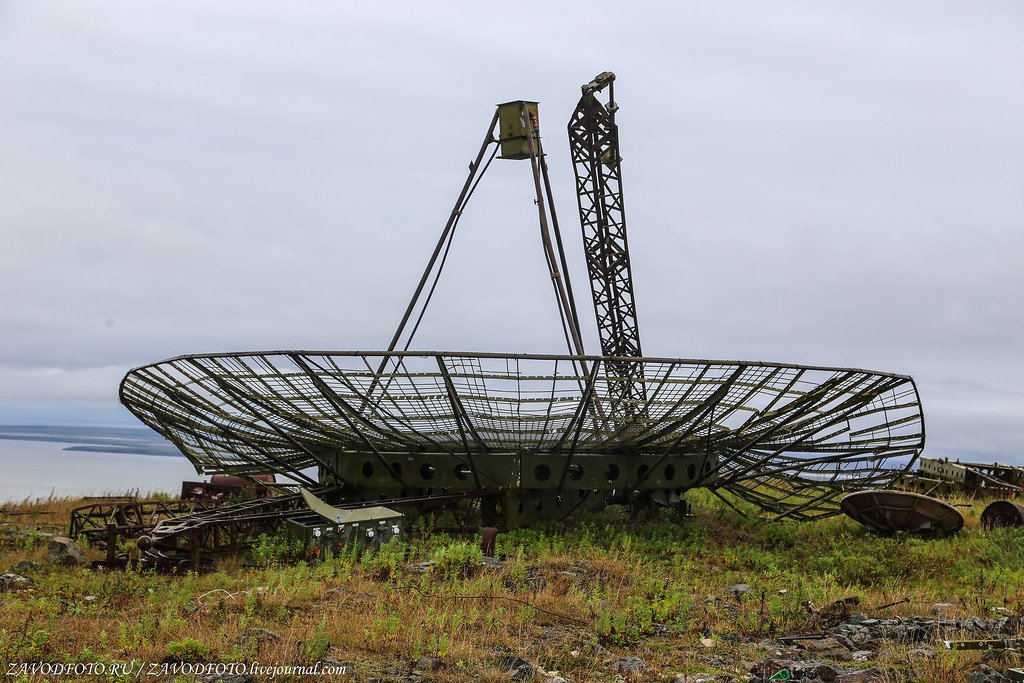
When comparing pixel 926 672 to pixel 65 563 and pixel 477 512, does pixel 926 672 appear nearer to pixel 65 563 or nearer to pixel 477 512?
pixel 477 512

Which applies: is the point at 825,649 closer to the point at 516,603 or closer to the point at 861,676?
the point at 861,676

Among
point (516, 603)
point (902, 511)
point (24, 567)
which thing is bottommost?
point (24, 567)

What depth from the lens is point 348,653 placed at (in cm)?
781

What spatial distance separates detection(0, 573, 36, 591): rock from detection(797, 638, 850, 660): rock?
1012 cm

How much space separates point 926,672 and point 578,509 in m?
10.4

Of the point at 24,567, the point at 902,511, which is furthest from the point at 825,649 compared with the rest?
the point at 24,567

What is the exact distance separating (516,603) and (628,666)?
2085 millimetres

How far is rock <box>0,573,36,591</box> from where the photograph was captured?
11328mm

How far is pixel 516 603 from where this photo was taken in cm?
965

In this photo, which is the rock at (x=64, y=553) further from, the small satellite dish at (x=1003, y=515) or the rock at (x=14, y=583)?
the small satellite dish at (x=1003, y=515)

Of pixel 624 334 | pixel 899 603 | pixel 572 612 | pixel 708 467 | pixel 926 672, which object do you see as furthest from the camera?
pixel 624 334

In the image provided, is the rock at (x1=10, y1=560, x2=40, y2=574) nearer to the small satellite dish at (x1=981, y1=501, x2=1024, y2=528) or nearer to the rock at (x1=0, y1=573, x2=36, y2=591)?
the rock at (x1=0, y1=573, x2=36, y2=591)

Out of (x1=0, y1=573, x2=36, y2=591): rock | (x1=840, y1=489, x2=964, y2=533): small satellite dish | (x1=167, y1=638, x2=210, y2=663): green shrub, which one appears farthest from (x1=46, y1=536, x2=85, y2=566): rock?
(x1=840, y1=489, x2=964, y2=533): small satellite dish

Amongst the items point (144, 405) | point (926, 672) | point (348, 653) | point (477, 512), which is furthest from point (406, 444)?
point (926, 672)
